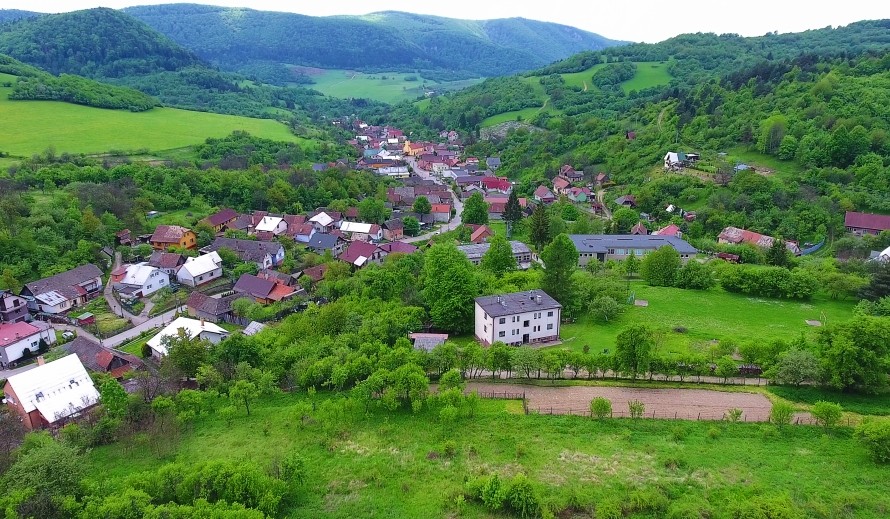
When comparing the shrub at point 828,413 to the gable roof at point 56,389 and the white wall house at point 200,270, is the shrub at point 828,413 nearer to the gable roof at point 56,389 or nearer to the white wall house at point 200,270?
the gable roof at point 56,389

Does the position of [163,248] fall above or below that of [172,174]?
below

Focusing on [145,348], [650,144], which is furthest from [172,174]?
[650,144]

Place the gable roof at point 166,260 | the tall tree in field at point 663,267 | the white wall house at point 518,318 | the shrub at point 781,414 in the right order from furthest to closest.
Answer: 1. the gable roof at point 166,260
2. the tall tree in field at point 663,267
3. the white wall house at point 518,318
4. the shrub at point 781,414

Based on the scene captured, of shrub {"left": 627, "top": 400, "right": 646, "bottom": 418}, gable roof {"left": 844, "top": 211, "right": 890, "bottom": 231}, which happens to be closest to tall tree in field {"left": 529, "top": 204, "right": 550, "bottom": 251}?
gable roof {"left": 844, "top": 211, "right": 890, "bottom": 231}

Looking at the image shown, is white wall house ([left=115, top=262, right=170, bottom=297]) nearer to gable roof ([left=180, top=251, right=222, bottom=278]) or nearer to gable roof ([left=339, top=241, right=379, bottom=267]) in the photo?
gable roof ([left=180, top=251, right=222, bottom=278])

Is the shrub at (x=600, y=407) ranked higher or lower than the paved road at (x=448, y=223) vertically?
higher

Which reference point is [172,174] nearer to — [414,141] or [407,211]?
[407,211]

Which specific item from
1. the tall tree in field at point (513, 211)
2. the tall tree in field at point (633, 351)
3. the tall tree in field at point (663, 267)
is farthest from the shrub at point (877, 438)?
the tall tree in field at point (513, 211)
